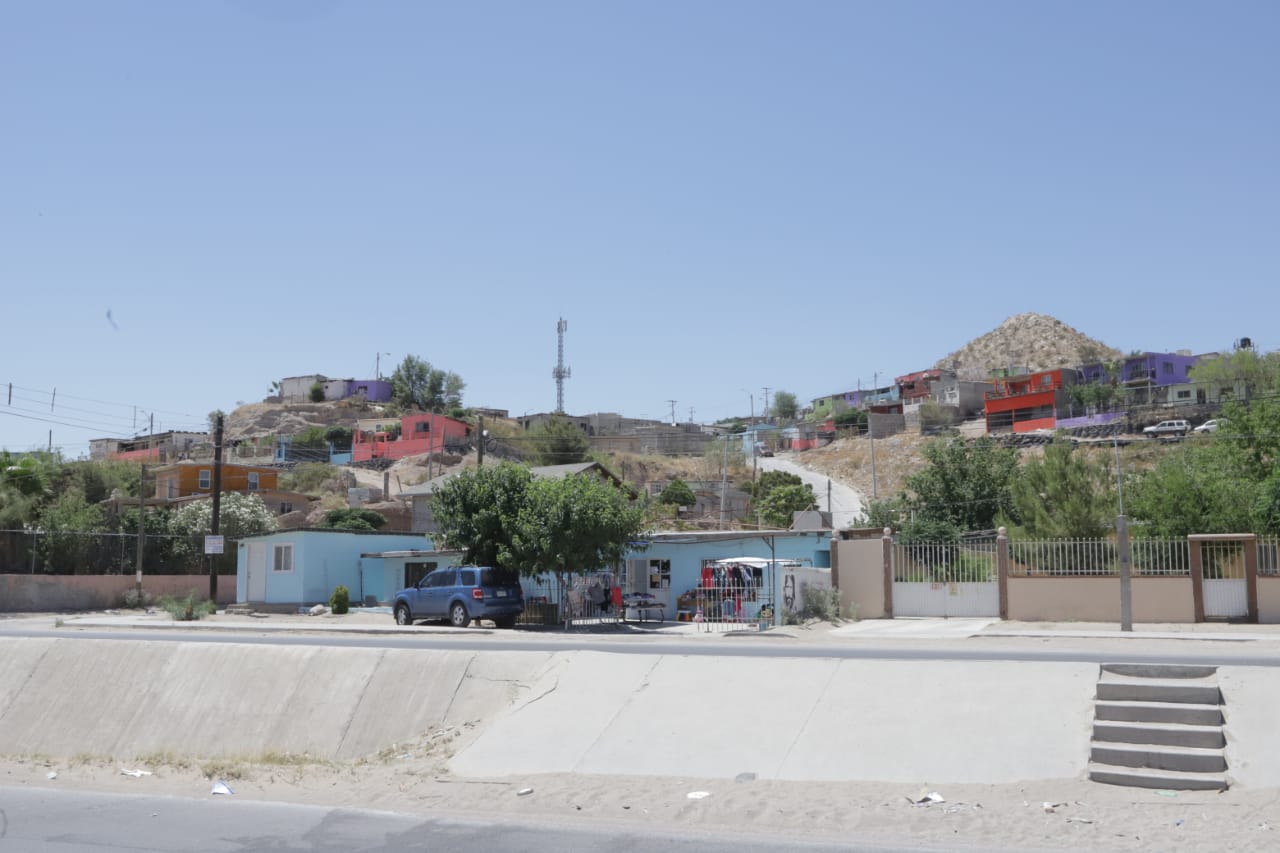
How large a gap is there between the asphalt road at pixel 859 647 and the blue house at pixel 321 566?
41.1 feet

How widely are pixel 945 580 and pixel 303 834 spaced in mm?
23847

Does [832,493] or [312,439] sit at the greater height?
[312,439]

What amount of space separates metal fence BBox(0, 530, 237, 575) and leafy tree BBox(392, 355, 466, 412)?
70780mm

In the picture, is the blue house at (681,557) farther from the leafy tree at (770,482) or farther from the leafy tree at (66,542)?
the leafy tree at (770,482)

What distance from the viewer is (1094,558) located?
29391 millimetres

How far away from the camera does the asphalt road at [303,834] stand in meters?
9.92

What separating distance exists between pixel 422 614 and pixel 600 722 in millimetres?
19205

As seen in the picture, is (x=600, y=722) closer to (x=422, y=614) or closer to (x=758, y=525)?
(x=422, y=614)

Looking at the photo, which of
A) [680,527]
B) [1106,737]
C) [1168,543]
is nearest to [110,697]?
[1106,737]

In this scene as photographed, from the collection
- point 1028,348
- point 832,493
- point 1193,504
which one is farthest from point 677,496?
point 1028,348

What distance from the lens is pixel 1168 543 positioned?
93.9 feet

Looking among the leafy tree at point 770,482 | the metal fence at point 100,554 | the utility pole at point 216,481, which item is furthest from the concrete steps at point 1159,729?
the leafy tree at point 770,482

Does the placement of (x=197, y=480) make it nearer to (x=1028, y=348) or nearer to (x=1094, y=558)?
(x=1094, y=558)

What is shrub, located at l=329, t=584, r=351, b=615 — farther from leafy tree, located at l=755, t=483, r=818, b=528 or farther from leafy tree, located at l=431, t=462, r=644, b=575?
leafy tree, located at l=755, t=483, r=818, b=528
